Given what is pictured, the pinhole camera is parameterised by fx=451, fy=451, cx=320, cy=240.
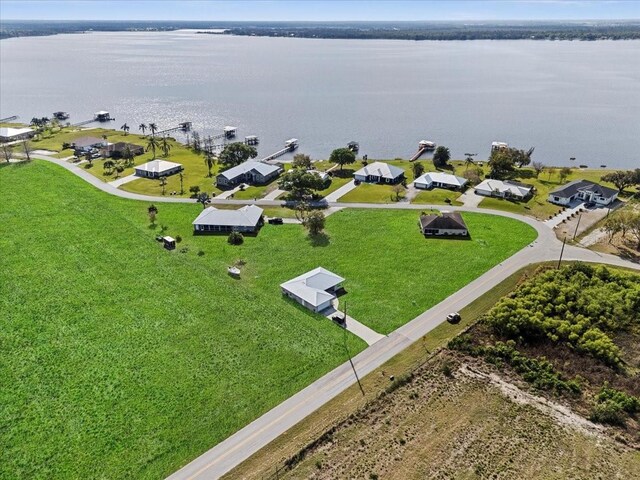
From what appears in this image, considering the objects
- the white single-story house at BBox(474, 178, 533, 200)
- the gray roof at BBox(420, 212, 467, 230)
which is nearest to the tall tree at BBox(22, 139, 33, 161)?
the gray roof at BBox(420, 212, 467, 230)

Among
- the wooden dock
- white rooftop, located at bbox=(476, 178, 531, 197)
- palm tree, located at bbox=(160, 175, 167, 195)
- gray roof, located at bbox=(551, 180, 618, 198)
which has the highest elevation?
gray roof, located at bbox=(551, 180, 618, 198)

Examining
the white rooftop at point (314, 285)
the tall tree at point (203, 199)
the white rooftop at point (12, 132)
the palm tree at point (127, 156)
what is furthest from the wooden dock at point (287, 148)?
the white rooftop at point (12, 132)

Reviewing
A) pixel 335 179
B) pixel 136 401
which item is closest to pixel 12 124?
pixel 335 179

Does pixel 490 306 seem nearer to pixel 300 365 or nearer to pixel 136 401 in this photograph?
pixel 300 365

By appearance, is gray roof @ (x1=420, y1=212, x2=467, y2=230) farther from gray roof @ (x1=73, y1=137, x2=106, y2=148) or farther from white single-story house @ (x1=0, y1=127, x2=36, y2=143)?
white single-story house @ (x1=0, y1=127, x2=36, y2=143)

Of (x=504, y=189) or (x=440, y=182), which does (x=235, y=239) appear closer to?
(x=440, y=182)

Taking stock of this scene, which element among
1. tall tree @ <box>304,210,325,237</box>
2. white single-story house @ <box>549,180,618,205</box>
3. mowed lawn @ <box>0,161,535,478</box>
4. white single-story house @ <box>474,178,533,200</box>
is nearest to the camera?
mowed lawn @ <box>0,161,535,478</box>

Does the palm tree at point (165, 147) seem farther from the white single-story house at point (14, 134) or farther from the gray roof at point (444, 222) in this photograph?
the gray roof at point (444, 222)
